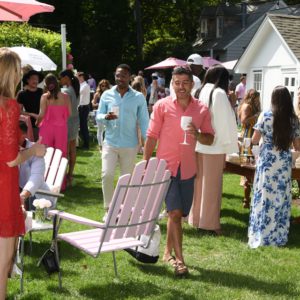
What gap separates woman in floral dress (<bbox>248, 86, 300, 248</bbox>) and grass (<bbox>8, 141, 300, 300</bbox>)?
189 millimetres

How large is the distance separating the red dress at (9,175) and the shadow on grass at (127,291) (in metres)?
1.19

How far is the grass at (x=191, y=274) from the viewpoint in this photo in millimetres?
5211

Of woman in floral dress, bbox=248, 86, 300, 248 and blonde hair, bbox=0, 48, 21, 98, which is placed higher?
blonde hair, bbox=0, 48, 21, 98

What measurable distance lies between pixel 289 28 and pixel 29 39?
576 inches

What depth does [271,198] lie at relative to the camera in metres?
7.11

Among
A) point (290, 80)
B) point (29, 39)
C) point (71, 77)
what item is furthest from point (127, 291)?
point (290, 80)

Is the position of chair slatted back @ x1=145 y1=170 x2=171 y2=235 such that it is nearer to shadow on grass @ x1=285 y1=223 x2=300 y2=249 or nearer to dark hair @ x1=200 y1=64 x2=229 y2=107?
dark hair @ x1=200 y1=64 x2=229 y2=107

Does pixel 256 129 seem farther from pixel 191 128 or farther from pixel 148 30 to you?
pixel 148 30

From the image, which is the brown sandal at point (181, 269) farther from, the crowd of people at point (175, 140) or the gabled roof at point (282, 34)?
the gabled roof at point (282, 34)

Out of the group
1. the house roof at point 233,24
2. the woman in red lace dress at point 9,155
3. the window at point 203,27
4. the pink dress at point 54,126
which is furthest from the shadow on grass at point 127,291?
the window at point 203,27

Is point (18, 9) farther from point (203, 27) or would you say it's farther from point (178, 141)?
point (203, 27)

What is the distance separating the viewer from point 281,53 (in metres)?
28.2

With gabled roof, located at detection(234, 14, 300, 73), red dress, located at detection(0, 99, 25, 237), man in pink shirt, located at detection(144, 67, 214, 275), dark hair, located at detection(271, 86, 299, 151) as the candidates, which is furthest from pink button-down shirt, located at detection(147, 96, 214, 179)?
gabled roof, located at detection(234, 14, 300, 73)

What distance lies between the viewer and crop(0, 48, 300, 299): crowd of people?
415cm
